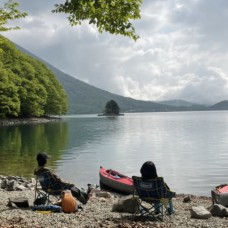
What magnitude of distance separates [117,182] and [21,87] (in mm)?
73182

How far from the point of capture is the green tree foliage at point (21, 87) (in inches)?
3226

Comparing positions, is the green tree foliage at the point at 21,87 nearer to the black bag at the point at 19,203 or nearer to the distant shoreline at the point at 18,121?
the distant shoreline at the point at 18,121

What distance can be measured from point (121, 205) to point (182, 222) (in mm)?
2433

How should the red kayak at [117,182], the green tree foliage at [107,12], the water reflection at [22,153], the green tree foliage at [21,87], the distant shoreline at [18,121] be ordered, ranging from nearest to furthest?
the green tree foliage at [107,12] < the red kayak at [117,182] < the water reflection at [22,153] < the green tree foliage at [21,87] < the distant shoreline at [18,121]

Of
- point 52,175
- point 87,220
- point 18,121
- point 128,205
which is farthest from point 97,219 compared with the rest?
point 18,121

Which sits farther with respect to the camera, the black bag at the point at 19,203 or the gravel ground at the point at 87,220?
the black bag at the point at 19,203

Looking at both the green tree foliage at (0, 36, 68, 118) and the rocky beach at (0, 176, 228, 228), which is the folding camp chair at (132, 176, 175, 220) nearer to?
the rocky beach at (0, 176, 228, 228)

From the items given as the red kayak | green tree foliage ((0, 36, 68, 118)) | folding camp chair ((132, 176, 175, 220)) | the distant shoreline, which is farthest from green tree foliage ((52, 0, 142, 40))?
the distant shoreline

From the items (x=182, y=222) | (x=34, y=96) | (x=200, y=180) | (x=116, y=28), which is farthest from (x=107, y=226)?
(x=34, y=96)

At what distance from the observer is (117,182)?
24125 millimetres

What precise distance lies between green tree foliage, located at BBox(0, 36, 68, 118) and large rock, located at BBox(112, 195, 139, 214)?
67.4 m

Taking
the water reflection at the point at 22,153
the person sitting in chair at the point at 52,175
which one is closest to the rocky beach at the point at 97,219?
the person sitting in chair at the point at 52,175

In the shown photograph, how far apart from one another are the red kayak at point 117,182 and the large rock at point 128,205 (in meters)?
10.2

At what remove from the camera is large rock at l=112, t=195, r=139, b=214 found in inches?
497
